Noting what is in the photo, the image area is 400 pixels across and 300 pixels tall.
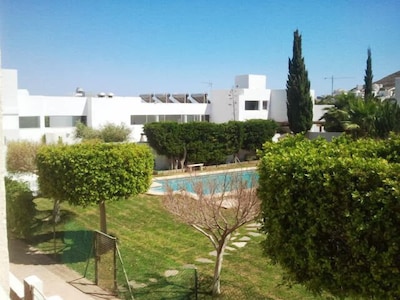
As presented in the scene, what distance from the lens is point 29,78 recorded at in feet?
99.5

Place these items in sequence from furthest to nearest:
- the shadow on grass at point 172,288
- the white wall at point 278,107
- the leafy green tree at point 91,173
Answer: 1. the white wall at point 278,107
2. the leafy green tree at point 91,173
3. the shadow on grass at point 172,288

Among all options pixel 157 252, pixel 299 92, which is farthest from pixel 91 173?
pixel 299 92

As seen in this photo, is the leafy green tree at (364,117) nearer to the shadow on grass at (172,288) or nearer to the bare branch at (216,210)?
the bare branch at (216,210)

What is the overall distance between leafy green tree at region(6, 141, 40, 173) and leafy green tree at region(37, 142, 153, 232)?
7.76m

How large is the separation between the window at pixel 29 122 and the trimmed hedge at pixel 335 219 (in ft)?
91.1

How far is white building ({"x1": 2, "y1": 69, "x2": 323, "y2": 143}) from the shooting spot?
98.2 feet

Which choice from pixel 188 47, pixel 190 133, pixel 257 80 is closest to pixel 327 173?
pixel 190 133

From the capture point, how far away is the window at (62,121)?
31.9 metres

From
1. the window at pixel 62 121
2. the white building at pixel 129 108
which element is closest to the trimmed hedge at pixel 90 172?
the white building at pixel 129 108

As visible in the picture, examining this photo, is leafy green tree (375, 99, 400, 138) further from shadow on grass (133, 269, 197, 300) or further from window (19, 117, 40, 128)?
window (19, 117, 40, 128)

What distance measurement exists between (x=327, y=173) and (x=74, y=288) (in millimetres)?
8091

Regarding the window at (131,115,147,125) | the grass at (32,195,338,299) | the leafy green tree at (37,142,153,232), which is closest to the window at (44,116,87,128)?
the window at (131,115,147,125)

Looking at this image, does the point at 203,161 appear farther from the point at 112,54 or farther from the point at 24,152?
the point at 24,152

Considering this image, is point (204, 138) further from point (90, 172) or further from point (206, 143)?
point (90, 172)
